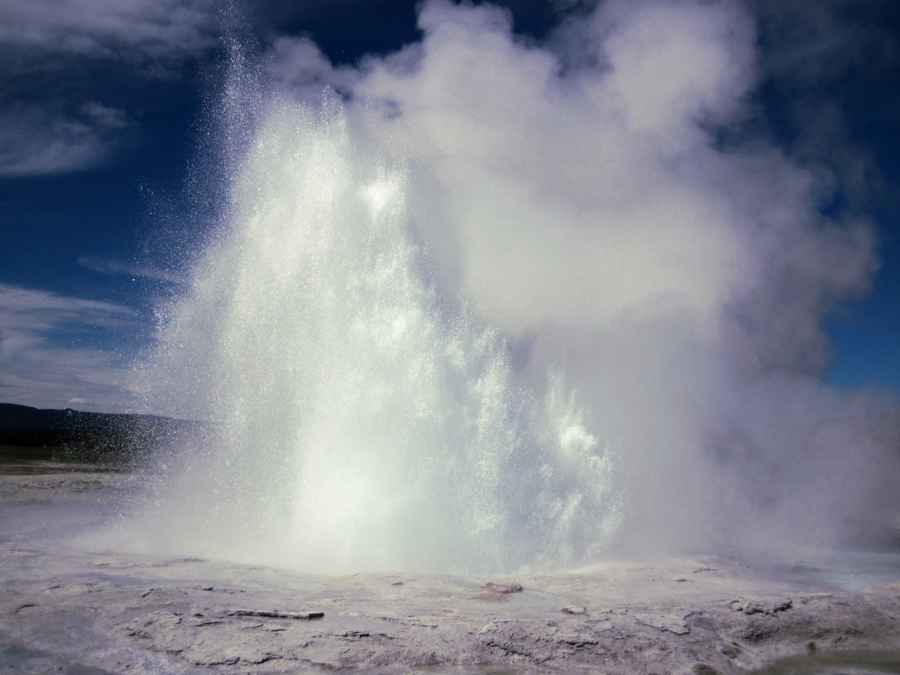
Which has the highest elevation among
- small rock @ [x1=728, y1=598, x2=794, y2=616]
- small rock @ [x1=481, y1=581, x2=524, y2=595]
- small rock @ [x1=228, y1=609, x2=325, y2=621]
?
small rock @ [x1=728, y1=598, x2=794, y2=616]

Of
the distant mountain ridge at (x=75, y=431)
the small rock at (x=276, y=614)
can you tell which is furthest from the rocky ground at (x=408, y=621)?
the distant mountain ridge at (x=75, y=431)

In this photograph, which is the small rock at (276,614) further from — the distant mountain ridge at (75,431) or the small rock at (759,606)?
the distant mountain ridge at (75,431)

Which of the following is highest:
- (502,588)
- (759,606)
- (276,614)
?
(759,606)

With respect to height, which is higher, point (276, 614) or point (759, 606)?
point (759, 606)

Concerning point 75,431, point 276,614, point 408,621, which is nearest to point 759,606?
point 408,621

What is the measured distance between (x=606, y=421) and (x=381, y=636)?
12807 millimetres


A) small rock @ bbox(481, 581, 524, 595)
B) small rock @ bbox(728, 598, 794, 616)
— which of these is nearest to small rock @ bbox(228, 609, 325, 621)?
small rock @ bbox(481, 581, 524, 595)

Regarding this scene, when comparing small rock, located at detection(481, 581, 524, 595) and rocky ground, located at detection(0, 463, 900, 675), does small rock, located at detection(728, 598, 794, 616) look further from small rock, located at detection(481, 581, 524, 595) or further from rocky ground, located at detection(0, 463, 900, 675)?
small rock, located at detection(481, 581, 524, 595)

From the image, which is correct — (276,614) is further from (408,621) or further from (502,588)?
(502,588)

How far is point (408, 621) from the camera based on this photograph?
6.67 meters

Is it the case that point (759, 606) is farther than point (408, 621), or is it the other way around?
point (759, 606)

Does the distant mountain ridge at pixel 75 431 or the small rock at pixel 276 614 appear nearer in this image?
the small rock at pixel 276 614

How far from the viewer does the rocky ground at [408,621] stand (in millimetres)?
5848

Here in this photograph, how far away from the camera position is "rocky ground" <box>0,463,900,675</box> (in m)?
5.85
